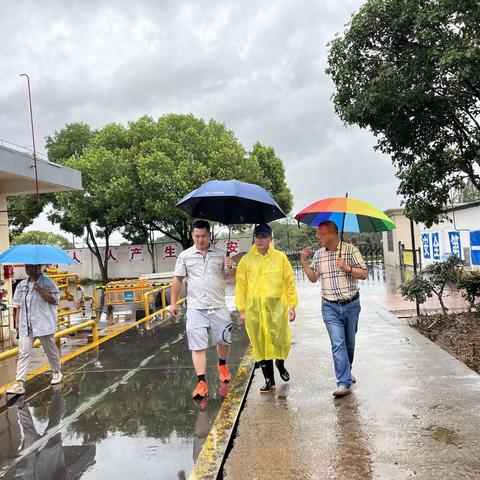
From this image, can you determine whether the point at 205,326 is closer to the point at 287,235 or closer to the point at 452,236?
the point at 452,236

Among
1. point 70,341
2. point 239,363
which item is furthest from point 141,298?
point 239,363

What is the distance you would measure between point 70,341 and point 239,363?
387cm

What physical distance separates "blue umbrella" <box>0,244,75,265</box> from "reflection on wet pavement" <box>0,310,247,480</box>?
4.63 ft

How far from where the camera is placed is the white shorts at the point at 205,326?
474 centimetres

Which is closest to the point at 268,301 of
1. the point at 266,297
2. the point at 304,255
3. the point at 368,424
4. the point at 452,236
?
the point at 266,297

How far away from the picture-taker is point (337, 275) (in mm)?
4629

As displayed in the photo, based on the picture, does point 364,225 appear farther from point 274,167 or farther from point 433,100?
point 274,167

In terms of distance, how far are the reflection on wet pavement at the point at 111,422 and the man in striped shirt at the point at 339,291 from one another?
118 cm

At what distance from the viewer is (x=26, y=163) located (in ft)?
27.5

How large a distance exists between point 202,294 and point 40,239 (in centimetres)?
3828

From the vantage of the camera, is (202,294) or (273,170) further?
(273,170)

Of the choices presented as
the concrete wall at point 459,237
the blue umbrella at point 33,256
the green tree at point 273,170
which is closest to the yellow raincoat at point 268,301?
the blue umbrella at point 33,256

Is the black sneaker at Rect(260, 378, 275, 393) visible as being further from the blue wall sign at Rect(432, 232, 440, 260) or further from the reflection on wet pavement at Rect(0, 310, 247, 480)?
the blue wall sign at Rect(432, 232, 440, 260)

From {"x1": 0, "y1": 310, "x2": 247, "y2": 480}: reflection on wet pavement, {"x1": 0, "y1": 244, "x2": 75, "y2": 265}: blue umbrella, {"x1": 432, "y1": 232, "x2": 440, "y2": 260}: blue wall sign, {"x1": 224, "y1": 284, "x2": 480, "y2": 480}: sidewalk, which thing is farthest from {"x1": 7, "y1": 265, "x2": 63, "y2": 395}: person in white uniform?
{"x1": 432, "y1": 232, "x2": 440, "y2": 260}: blue wall sign
